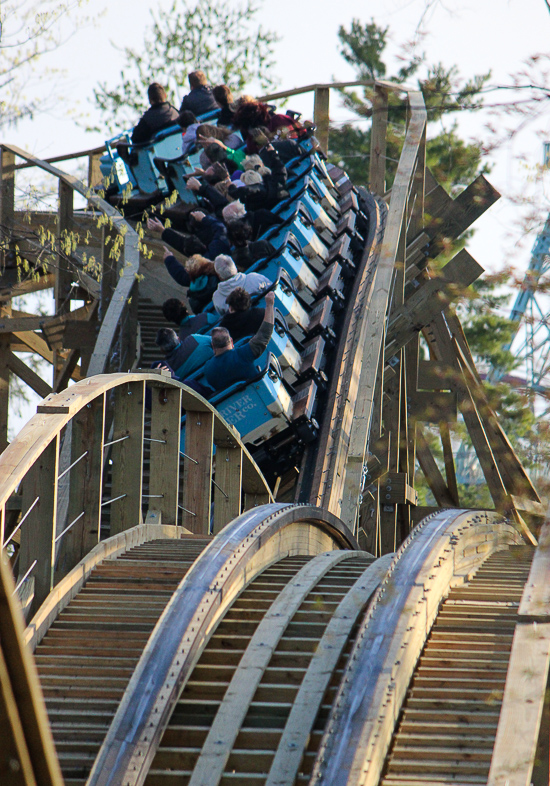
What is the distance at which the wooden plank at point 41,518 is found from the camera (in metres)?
4.75

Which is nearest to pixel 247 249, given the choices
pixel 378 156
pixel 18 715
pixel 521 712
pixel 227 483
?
pixel 227 483

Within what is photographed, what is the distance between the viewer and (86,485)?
219 inches

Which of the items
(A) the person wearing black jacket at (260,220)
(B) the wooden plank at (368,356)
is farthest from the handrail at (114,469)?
(A) the person wearing black jacket at (260,220)

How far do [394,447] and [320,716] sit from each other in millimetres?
7771

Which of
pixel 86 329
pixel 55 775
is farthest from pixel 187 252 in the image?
pixel 55 775

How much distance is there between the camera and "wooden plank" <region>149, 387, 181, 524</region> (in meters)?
6.61

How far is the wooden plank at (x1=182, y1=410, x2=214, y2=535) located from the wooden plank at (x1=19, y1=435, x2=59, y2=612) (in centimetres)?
239

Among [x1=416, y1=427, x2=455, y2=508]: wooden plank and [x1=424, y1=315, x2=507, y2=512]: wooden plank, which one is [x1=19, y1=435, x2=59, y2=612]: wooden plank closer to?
[x1=424, y1=315, x2=507, y2=512]: wooden plank

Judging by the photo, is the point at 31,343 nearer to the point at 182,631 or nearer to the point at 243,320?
the point at 243,320

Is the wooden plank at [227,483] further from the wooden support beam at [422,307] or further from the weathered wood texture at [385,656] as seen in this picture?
the wooden support beam at [422,307]

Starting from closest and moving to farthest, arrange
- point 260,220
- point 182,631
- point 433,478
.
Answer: point 182,631
point 260,220
point 433,478

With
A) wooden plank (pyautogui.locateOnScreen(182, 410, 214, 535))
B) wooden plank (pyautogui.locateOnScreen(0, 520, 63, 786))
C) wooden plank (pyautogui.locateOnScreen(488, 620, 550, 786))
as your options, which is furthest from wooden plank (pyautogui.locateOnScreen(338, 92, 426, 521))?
wooden plank (pyautogui.locateOnScreen(0, 520, 63, 786))

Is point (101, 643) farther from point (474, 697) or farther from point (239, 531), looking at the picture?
point (474, 697)

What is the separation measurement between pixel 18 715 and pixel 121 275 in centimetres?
773
